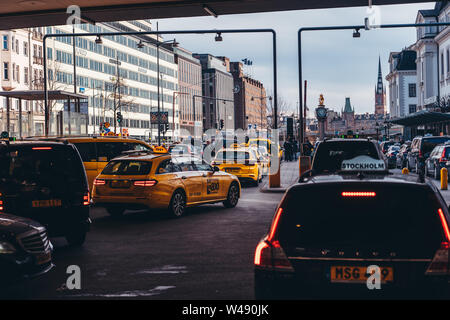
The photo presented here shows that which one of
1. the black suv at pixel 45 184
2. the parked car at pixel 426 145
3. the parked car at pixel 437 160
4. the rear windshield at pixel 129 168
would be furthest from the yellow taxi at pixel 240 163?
the black suv at pixel 45 184

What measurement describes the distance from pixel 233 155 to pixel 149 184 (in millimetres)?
12090

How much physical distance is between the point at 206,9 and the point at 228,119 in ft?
556

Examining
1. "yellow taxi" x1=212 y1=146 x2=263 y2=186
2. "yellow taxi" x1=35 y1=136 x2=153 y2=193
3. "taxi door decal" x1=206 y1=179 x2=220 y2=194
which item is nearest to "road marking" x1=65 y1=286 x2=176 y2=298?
"taxi door decal" x1=206 y1=179 x2=220 y2=194

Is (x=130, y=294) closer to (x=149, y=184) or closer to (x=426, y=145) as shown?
(x=149, y=184)

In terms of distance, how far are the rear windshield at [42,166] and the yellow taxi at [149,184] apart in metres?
4.29

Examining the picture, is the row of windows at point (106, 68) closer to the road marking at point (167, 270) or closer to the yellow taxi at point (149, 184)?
the yellow taxi at point (149, 184)

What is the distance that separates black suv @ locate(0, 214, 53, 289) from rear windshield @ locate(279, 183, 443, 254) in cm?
371

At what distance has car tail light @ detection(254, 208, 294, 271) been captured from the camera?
524 centimetres

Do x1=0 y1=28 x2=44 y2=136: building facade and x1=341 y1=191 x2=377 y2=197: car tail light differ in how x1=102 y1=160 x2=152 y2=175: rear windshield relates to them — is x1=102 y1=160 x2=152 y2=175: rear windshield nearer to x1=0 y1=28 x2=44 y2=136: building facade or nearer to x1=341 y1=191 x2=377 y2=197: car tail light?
x1=341 y1=191 x2=377 y2=197: car tail light

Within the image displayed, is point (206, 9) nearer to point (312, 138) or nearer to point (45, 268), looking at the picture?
point (45, 268)

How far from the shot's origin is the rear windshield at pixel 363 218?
5.12 m

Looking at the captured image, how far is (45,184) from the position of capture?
A: 449 inches

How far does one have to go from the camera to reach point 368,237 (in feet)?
17.0
